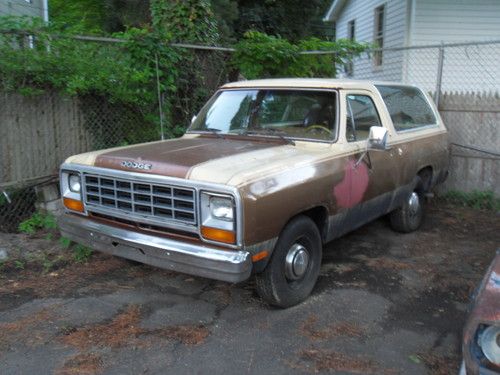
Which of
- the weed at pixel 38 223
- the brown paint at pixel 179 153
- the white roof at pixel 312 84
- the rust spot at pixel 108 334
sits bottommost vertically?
the rust spot at pixel 108 334

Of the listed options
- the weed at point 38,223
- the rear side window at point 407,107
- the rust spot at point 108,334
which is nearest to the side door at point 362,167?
the rear side window at point 407,107

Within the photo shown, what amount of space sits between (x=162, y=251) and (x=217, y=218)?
0.51m

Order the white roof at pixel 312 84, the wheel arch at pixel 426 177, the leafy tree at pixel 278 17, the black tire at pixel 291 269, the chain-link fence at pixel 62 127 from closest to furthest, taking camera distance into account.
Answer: the black tire at pixel 291 269 < the white roof at pixel 312 84 < the chain-link fence at pixel 62 127 < the wheel arch at pixel 426 177 < the leafy tree at pixel 278 17

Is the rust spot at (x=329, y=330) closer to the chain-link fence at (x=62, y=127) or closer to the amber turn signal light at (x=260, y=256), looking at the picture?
the amber turn signal light at (x=260, y=256)

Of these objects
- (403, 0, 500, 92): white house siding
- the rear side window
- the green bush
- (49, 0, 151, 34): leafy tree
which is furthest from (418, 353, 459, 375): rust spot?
(403, 0, 500, 92): white house siding

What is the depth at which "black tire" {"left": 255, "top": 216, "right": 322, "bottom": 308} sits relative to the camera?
153 inches

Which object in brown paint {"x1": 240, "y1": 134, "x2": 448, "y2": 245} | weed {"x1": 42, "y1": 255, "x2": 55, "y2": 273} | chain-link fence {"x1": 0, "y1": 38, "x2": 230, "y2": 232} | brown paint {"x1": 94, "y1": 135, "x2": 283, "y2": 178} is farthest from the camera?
chain-link fence {"x1": 0, "y1": 38, "x2": 230, "y2": 232}

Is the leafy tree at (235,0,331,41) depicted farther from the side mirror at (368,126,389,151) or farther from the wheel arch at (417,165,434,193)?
the side mirror at (368,126,389,151)

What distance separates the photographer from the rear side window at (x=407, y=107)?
5645 mm

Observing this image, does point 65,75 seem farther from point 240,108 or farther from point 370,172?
point 370,172

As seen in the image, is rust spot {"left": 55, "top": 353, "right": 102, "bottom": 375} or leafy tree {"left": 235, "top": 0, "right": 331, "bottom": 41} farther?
leafy tree {"left": 235, "top": 0, "right": 331, "bottom": 41}

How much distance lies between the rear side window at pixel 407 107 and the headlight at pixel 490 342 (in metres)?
3.60

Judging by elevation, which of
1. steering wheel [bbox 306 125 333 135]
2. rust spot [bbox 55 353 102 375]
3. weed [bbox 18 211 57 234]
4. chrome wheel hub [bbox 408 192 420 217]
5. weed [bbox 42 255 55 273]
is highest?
steering wheel [bbox 306 125 333 135]

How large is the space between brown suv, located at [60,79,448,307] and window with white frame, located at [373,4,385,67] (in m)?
9.40
